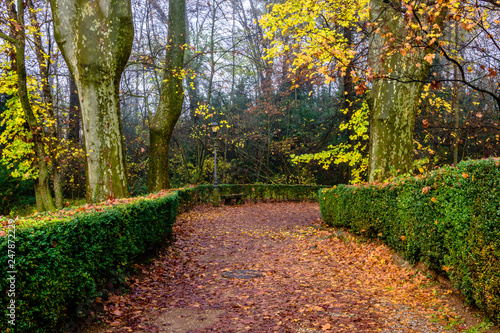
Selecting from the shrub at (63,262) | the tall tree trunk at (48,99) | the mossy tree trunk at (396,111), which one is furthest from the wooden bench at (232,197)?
the shrub at (63,262)

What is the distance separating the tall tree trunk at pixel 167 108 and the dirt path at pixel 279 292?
16.0 feet

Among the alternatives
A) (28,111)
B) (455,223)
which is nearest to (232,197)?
(28,111)

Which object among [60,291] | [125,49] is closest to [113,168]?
[125,49]

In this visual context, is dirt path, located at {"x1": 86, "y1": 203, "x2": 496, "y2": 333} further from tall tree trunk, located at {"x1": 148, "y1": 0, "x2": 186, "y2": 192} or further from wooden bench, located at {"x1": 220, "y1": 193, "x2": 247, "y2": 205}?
wooden bench, located at {"x1": 220, "y1": 193, "x2": 247, "y2": 205}

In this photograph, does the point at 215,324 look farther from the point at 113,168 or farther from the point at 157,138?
the point at 157,138

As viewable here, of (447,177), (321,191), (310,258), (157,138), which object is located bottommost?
(310,258)

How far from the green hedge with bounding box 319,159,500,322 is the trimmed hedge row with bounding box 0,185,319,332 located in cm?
409

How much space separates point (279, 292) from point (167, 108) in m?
9.93

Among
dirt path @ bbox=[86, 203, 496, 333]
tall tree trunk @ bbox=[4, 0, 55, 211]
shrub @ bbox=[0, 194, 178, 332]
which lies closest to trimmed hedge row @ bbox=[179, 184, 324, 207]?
tall tree trunk @ bbox=[4, 0, 55, 211]

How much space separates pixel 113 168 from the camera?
7.52 meters

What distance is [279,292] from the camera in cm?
523

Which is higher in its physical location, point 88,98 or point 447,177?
point 88,98

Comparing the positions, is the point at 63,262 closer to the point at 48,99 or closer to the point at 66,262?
the point at 66,262

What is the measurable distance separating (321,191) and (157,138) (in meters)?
6.40
